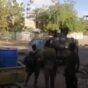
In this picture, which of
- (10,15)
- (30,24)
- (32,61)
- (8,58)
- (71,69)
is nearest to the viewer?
(71,69)

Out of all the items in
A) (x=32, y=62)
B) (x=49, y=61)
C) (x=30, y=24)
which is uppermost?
(x=49, y=61)

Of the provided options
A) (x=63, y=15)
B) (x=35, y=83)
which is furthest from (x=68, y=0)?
(x=35, y=83)

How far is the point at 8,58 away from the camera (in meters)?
9.41

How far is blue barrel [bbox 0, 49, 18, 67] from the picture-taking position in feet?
30.3

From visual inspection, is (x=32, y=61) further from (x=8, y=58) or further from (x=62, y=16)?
(x=62, y=16)

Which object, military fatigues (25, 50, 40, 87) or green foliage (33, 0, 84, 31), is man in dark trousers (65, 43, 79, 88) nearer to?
military fatigues (25, 50, 40, 87)

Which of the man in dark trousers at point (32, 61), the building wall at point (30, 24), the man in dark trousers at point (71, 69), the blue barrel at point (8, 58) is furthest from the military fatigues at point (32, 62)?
the building wall at point (30, 24)

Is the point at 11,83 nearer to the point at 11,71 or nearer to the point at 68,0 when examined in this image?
the point at 11,71

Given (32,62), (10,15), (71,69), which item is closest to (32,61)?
(32,62)

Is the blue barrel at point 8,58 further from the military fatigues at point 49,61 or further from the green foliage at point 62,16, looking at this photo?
the green foliage at point 62,16

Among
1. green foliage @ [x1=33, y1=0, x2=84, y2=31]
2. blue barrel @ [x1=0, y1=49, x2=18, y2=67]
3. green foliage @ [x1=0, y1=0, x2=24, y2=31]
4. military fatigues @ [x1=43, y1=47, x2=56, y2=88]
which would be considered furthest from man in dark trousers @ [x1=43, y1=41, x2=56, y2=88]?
green foliage @ [x1=33, y1=0, x2=84, y2=31]

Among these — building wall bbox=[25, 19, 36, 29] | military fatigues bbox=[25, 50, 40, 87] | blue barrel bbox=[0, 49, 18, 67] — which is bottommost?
building wall bbox=[25, 19, 36, 29]

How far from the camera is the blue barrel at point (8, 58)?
→ 9.25 m

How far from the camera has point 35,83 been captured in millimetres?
11648
